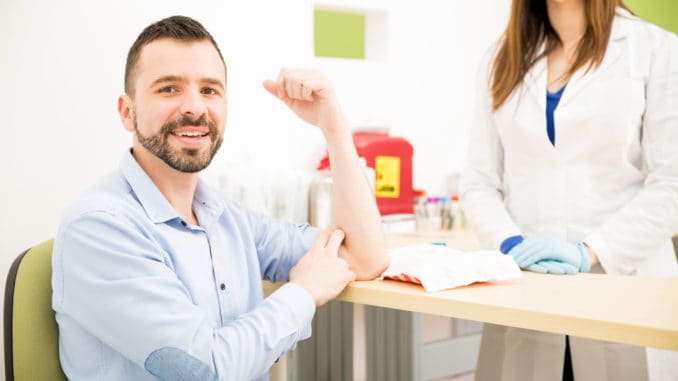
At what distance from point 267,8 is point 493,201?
49.0 inches

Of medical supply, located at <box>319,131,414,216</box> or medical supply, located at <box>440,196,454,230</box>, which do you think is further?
medical supply, located at <box>440,196,454,230</box>

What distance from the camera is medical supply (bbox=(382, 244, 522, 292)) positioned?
1159 mm

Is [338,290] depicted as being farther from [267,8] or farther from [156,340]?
[267,8]

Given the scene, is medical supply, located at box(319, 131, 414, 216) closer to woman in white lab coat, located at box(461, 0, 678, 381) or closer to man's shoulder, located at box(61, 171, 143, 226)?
woman in white lab coat, located at box(461, 0, 678, 381)

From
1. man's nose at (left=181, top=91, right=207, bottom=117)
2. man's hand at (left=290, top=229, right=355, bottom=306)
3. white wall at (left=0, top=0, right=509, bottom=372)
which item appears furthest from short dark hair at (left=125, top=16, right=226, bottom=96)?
white wall at (left=0, top=0, right=509, bottom=372)

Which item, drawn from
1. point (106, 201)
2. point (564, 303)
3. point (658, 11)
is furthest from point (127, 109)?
point (658, 11)

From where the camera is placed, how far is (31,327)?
3.59 ft

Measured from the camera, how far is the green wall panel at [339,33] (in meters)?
3.89

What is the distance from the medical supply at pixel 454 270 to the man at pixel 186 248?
8cm

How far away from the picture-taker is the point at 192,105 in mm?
1188

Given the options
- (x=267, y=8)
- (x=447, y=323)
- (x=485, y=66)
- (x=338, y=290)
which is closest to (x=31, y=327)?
(x=338, y=290)

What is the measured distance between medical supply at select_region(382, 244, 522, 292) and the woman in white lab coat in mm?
133

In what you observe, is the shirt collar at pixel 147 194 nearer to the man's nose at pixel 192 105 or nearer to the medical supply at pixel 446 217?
the man's nose at pixel 192 105

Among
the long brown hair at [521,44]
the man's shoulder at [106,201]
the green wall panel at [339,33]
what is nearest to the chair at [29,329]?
the man's shoulder at [106,201]
